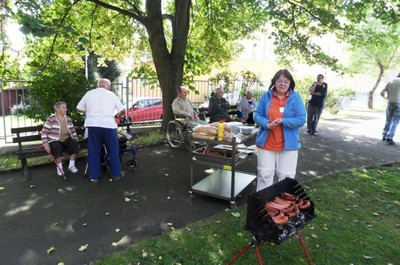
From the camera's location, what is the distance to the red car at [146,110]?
1036 centimetres

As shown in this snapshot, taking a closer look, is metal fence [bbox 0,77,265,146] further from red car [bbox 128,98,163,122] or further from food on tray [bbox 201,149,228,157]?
food on tray [bbox 201,149,228,157]

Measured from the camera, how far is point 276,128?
3.48 metres

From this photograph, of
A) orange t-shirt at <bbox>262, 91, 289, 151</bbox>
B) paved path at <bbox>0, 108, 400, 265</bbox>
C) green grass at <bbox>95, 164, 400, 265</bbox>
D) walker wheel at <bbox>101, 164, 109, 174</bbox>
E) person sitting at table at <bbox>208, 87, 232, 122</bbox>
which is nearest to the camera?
green grass at <bbox>95, 164, 400, 265</bbox>

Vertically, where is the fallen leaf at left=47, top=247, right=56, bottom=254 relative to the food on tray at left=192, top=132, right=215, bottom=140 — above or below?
below

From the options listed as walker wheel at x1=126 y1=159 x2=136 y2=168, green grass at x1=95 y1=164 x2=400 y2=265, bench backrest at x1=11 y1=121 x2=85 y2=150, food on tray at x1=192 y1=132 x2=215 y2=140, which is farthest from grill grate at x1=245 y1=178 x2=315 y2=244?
bench backrest at x1=11 y1=121 x2=85 y2=150

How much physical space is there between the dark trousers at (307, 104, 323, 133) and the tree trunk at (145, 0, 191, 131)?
4.20m

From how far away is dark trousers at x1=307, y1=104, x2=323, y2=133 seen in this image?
9.05 m

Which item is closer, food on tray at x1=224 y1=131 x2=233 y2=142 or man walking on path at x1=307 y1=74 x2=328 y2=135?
food on tray at x1=224 y1=131 x2=233 y2=142

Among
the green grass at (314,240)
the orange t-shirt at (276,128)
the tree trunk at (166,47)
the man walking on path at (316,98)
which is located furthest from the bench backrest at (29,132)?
the man walking on path at (316,98)

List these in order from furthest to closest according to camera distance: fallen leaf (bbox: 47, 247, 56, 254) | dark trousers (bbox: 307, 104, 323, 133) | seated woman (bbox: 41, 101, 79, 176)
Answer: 1. dark trousers (bbox: 307, 104, 323, 133)
2. seated woman (bbox: 41, 101, 79, 176)
3. fallen leaf (bbox: 47, 247, 56, 254)

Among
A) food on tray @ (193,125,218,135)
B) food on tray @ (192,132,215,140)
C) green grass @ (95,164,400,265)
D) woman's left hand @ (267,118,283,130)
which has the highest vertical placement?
woman's left hand @ (267,118,283,130)

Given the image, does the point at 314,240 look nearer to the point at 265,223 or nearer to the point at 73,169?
the point at 265,223

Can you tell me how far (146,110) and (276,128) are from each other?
8192 millimetres

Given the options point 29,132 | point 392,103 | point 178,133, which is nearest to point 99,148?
point 29,132
